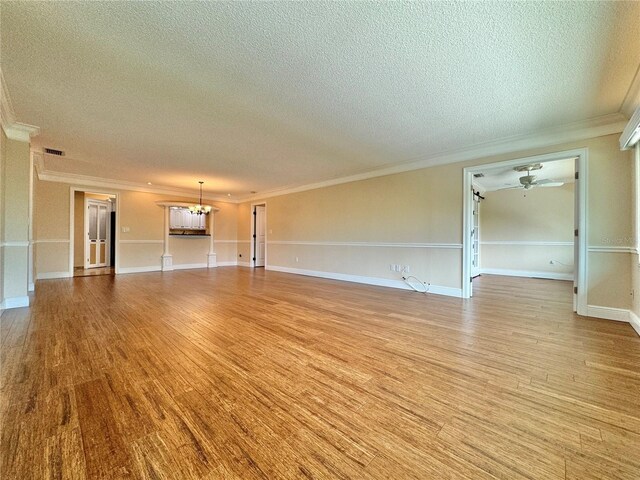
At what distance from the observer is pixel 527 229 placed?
675cm

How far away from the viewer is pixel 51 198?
5910mm

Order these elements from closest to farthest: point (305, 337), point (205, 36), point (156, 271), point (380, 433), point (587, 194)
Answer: point (380, 433) → point (205, 36) → point (305, 337) → point (587, 194) → point (156, 271)

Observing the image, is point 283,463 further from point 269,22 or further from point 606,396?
point 269,22

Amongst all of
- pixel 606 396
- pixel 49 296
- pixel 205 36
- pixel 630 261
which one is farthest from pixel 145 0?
pixel 630 261

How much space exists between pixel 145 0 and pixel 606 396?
150 inches

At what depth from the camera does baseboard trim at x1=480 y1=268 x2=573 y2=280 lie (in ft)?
20.5

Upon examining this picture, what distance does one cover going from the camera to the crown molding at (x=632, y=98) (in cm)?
234

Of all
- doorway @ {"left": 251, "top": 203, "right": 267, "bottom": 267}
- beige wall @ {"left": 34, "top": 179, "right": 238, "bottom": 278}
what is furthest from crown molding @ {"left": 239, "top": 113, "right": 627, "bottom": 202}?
beige wall @ {"left": 34, "top": 179, "right": 238, "bottom": 278}

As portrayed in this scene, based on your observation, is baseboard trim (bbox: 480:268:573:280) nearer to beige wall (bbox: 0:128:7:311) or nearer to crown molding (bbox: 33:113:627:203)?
crown molding (bbox: 33:113:627:203)

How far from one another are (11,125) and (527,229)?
10.3 m

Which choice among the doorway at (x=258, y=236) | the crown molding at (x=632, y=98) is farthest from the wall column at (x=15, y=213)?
the crown molding at (x=632, y=98)

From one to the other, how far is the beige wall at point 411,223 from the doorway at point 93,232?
5.39 m

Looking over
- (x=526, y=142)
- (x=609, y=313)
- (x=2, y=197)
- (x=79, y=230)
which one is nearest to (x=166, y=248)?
(x=79, y=230)

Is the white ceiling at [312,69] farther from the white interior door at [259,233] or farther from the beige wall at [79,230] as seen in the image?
the white interior door at [259,233]
